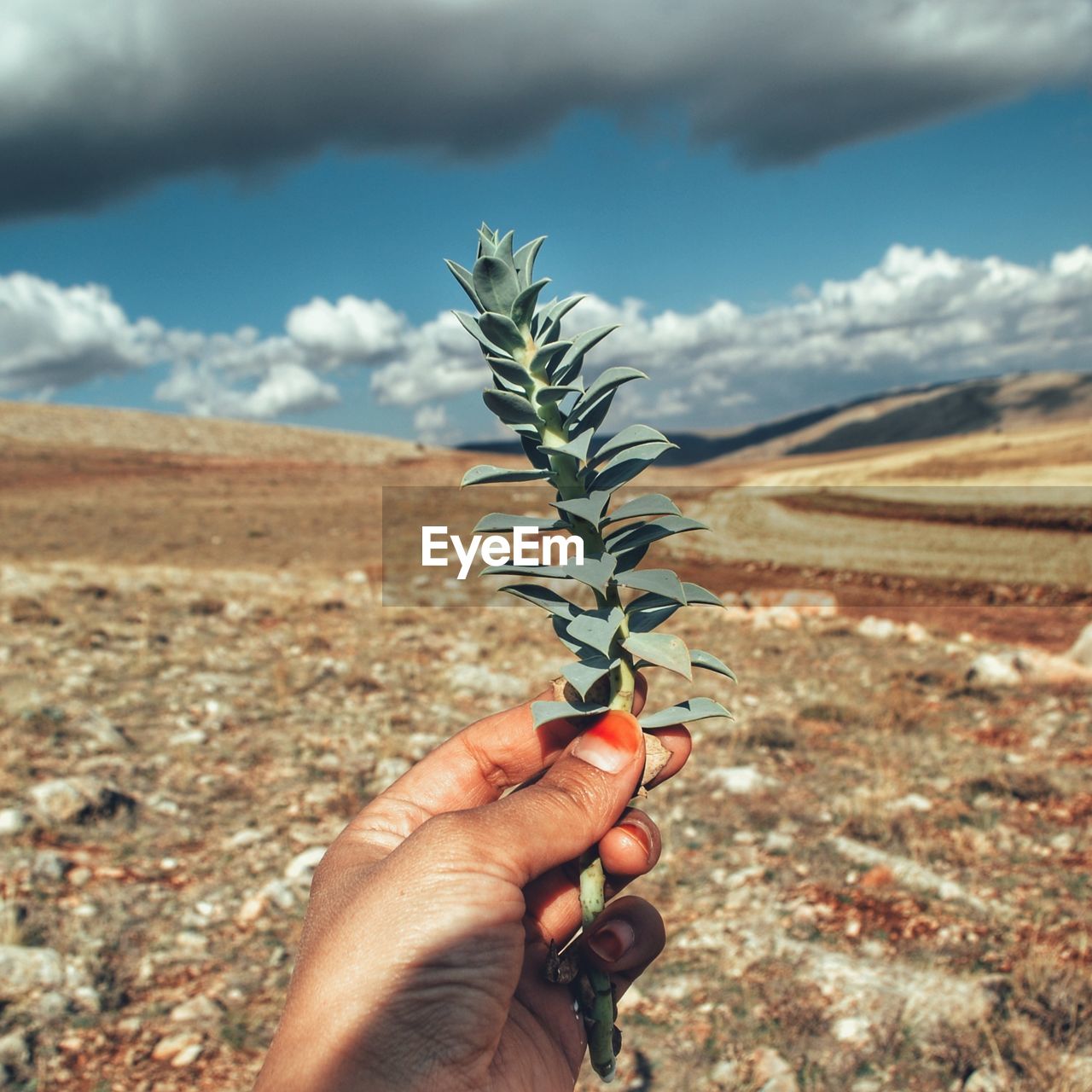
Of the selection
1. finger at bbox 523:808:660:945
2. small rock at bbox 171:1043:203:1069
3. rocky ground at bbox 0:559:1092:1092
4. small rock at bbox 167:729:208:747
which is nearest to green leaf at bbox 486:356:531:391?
finger at bbox 523:808:660:945

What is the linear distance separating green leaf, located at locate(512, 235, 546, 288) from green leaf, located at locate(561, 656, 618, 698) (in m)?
0.62

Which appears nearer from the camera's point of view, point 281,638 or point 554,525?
point 554,525

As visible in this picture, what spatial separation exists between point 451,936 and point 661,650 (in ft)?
2.29

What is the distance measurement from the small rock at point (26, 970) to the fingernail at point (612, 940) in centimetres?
303

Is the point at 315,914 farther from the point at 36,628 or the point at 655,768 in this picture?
the point at 36,628

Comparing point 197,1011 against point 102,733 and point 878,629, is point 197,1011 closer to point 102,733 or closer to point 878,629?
point 102,733

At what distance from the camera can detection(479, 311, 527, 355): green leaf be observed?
1.36 m

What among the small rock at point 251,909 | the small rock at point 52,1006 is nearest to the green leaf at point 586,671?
the small rock at point 52,1006

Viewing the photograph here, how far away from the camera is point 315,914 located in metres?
1.78

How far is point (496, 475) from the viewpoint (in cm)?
147

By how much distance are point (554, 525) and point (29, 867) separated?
14.2 ft

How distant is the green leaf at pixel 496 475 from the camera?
1365 mm

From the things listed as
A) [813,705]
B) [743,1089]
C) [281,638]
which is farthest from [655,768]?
[281,638]

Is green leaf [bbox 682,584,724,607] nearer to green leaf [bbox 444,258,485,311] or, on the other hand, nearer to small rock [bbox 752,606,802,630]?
green leaf [bbox 444,258,485,311]
